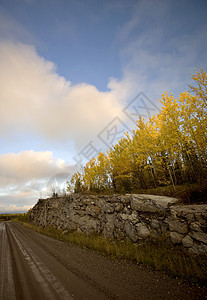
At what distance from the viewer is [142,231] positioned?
7.09m

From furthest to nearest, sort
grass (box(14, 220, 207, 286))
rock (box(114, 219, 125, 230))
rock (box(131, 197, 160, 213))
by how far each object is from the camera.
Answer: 1. rock (box(114, 219, 125, 230))
2. rock (box(131, 197, 160, 213))
3. grass (box(14, 220, 207, 286))

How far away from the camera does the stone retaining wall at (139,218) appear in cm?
545

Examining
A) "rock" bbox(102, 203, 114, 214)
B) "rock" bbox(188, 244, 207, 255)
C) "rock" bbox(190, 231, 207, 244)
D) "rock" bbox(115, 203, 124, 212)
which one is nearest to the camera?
"rock" bbox(188, 244, 207, 255)

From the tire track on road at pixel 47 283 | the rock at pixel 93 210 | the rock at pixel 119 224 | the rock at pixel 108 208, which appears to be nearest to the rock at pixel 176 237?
the rock at pixel 119 224

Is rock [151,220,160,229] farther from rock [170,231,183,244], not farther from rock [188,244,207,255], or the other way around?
rock [188,244,207,255]

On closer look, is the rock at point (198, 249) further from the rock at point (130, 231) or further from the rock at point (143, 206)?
the rock at point (130, 231)

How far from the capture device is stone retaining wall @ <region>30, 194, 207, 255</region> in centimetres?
545

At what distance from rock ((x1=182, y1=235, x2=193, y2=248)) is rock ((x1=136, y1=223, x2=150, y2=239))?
1732 millimetres

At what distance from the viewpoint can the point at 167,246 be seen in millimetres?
5805

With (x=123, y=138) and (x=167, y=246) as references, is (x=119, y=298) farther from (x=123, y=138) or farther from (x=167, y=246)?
(x=123, y=138)

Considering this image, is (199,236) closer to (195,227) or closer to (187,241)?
(195,227)

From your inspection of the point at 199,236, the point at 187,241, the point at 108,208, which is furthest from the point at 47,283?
the point at 108,208


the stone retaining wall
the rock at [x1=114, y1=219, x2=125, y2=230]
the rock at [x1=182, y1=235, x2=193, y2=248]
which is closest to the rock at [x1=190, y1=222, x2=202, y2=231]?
the stone retaining wall

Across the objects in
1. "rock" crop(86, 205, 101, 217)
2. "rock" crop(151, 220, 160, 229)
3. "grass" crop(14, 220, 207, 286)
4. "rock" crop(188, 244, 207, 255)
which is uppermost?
"rock" crop(86, 205, 101, 217)
